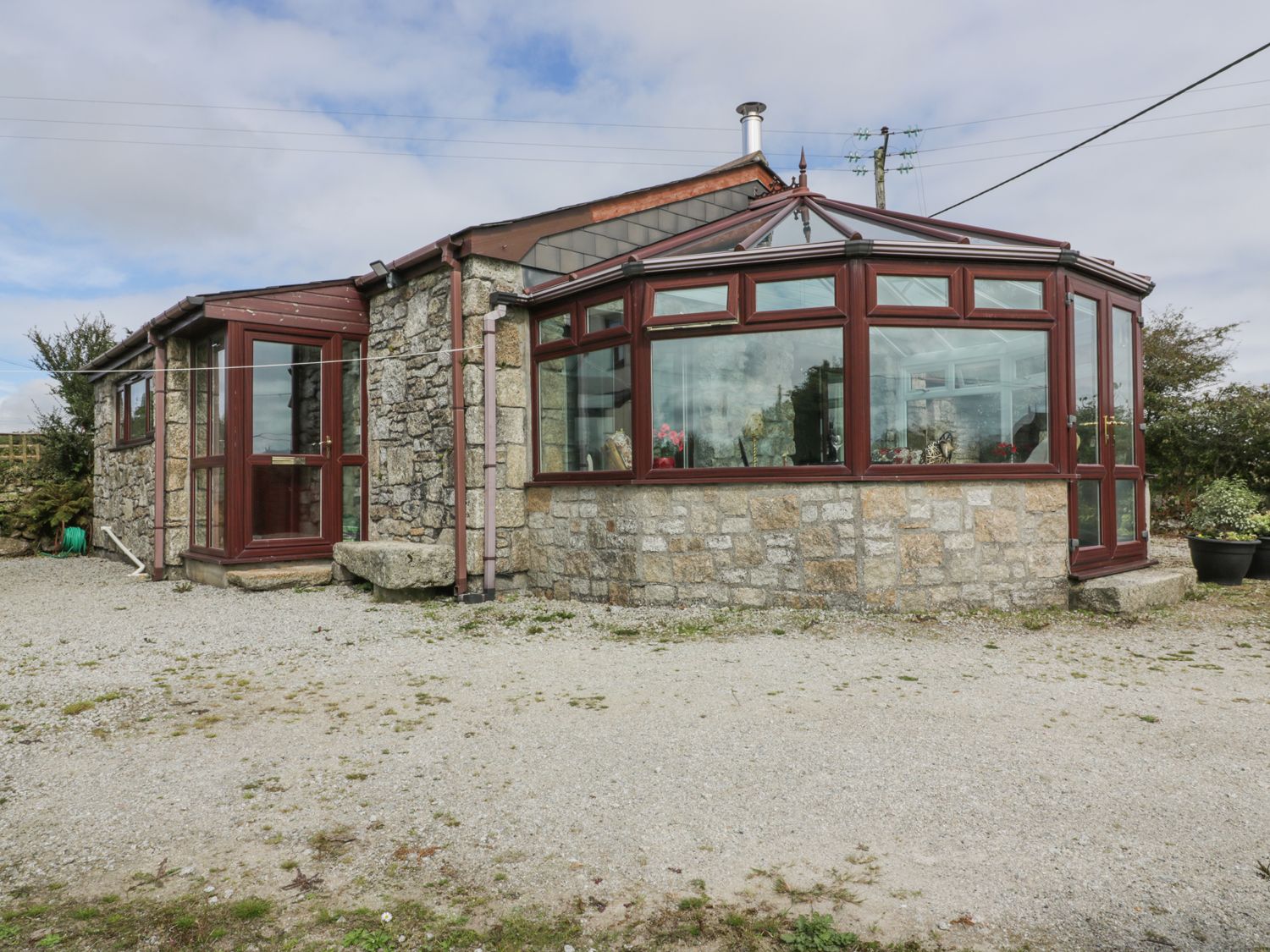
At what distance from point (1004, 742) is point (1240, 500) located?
646 cm

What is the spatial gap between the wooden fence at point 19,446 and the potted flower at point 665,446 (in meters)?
13.7

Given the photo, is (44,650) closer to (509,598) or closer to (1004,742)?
(509,598)

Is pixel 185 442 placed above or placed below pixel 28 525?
above

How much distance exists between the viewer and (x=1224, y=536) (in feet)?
26.4

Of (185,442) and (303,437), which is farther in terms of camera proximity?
(185,442)

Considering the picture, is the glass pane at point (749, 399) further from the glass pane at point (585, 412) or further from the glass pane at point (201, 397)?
the glass pane at point (201, 397)

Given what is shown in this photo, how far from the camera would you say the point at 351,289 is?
8.77 meters

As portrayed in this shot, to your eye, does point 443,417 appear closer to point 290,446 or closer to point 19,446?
point 290,446

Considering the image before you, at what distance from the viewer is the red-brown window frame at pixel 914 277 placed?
20.0 feet

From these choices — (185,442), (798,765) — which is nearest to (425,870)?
(798,765)

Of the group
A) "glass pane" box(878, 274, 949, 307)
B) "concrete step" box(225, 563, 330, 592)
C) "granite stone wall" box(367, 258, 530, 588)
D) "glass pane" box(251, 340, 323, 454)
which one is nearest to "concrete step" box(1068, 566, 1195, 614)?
"glass pane" box(878, 274, 949, 307)

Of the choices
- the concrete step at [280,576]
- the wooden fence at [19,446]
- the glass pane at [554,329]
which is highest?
the glass pane at [554,329]

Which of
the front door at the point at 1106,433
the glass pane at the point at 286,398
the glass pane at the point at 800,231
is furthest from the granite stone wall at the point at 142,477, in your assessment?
the front door at the point at 1106,433

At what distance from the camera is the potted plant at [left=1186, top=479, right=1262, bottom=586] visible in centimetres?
772
